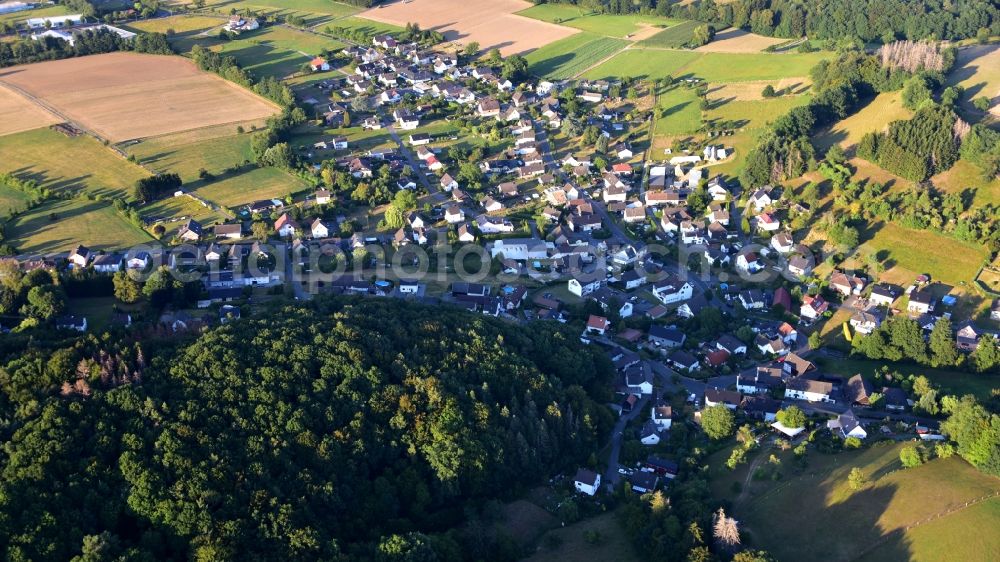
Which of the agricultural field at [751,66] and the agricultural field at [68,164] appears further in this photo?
the agricultural field at [751,66]

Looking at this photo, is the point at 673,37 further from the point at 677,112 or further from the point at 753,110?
the point at 753,110

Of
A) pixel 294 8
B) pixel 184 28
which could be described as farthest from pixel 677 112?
pixel 184 28

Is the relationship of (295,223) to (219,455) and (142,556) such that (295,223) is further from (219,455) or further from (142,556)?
(142,556)

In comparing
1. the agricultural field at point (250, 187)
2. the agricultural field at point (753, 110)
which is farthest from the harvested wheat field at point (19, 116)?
the agricultural field at point (753, 110)

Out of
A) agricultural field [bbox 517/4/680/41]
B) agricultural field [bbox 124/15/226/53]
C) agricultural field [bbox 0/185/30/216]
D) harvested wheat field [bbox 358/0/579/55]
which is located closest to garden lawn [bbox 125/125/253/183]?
agricultural field [bbox 0/185/30/216]

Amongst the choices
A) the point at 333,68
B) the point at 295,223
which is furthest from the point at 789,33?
the point at 295,223

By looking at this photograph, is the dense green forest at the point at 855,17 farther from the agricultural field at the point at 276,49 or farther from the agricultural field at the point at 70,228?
the agricultural field at the point at 70,228
